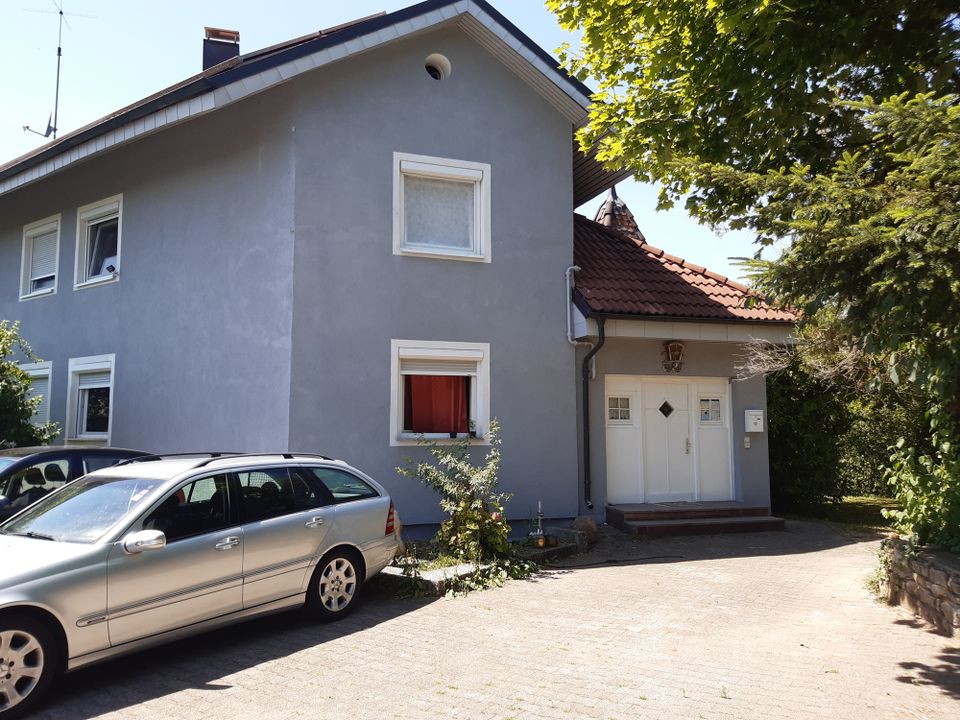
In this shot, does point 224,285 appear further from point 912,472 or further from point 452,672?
point 912,472

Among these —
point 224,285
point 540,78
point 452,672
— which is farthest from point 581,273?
point 452,672

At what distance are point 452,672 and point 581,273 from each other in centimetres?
756

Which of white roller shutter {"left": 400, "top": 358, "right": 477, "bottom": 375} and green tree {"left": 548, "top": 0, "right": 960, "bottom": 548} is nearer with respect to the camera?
green tree {"left": 548, "top": 0, "right": 960, "bottom": 548}

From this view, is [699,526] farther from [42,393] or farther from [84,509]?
[42,393]

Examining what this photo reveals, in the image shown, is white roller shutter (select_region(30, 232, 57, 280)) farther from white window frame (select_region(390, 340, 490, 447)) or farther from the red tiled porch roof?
the red tiled porch roof

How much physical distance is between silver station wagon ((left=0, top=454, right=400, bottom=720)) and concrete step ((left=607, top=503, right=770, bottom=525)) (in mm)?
4619

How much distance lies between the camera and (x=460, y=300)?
11.1 m

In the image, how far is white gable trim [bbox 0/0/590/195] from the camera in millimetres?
10008

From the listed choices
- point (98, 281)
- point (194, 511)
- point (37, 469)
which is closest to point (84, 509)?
point (194, 511)

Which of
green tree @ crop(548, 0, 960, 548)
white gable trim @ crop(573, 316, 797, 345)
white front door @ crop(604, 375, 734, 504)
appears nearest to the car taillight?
green tree @ crop(548, 0, 960, 548)

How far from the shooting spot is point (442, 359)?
434 inches

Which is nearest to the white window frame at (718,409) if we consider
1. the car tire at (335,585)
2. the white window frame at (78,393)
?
the car tire at (335,585)

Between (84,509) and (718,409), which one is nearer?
(84,509)

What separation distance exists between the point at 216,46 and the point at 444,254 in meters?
7.26
